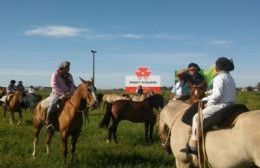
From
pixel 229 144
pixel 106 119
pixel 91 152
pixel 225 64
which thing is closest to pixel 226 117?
pixel 229 144

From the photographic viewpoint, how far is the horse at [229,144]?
6.07 m

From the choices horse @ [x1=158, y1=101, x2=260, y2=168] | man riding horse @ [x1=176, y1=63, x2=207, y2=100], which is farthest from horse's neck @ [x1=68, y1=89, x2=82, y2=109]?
horse @ [x1=158, y1=101, x2=260, y2=168]

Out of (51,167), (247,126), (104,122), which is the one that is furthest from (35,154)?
(247,126)

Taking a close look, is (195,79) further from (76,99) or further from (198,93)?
(76,99)

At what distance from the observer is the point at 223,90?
22.9 ft

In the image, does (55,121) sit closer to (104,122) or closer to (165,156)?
(165,156)

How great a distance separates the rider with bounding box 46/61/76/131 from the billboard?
23.4 m

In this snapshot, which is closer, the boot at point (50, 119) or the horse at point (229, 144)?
the horse at point (229, 144)

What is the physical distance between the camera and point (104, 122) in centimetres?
1792

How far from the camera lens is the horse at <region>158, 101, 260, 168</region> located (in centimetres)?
607

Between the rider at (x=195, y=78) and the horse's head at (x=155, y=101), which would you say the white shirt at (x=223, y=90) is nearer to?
the rider at (x=195, y=78)

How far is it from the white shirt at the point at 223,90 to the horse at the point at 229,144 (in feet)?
1.66

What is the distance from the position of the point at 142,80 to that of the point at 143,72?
0.66m

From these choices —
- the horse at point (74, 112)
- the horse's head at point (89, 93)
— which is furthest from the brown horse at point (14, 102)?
the horse's head at point (89, 93)
